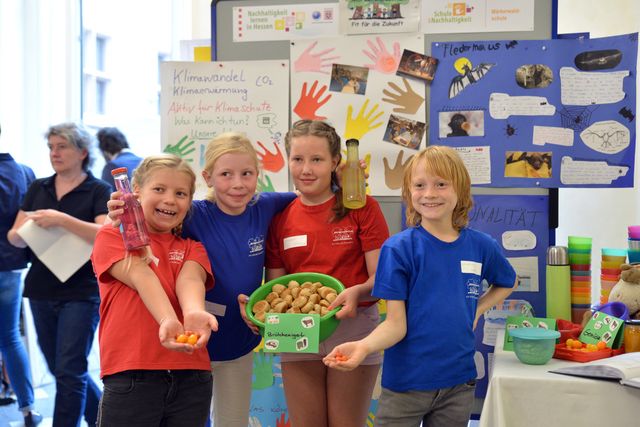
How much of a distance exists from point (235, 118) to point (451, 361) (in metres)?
1.52

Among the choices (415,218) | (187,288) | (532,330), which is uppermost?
(415,218)

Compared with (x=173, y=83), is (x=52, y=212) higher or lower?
lower

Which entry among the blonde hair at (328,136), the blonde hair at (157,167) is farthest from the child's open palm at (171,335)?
the blonde hair at (328,136)

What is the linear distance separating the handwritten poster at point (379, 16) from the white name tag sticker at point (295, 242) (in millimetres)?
1083

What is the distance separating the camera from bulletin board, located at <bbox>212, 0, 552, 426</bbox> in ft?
8.56

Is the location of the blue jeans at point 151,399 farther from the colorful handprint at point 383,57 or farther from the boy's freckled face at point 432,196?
the colorful handprint at point 383,57

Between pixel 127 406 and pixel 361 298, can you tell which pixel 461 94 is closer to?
pixel 361 298

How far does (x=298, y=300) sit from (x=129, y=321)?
443 millimetres

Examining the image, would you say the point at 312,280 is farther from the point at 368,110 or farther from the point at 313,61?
the point at 313,61

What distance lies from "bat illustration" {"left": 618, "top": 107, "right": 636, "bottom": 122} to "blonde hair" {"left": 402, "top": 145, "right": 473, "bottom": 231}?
1060mm

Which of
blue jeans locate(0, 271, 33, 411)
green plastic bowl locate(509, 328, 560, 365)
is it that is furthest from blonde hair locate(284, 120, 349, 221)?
blue jeans locate(0, 271, 33, 411)

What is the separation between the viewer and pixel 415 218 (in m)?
1.85

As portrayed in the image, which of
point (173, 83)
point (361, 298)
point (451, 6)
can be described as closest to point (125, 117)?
point (173, 83)

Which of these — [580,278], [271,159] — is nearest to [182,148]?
[271,159]
